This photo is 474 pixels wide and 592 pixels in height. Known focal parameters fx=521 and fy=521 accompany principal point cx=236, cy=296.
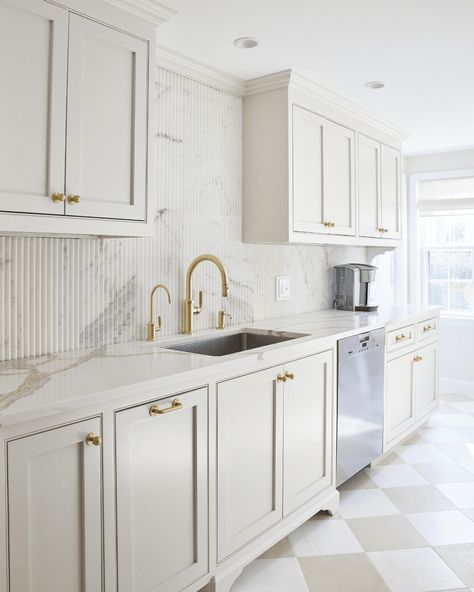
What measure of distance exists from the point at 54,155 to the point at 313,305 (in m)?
2.30

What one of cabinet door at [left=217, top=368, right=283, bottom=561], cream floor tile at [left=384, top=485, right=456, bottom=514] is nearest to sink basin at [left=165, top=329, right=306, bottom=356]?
cabinet door at [left=217, top=368, right=283, bottom=561]

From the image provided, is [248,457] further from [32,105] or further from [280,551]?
[32,105]

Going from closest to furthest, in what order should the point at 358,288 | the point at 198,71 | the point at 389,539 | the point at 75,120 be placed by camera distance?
the point at 75,120 → the point at 389,539 → the point at 198,71 → the point at 358,288

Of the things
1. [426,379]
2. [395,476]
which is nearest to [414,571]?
[395,476]

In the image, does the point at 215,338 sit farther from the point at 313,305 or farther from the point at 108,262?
the point at 313,305

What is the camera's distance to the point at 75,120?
1.71 meters

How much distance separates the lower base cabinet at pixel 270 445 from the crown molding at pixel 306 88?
1.44 m

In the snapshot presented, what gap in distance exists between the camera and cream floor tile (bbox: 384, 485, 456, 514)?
2.65m

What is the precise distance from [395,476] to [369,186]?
73.3 inches

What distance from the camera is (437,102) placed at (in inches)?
130

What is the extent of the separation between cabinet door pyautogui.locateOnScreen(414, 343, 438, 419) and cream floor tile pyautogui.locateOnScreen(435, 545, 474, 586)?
1.37 meters

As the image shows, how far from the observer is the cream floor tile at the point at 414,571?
2.01 m

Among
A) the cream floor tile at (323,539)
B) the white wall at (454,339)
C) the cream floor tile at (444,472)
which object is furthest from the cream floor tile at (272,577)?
the white wall at (454,339)

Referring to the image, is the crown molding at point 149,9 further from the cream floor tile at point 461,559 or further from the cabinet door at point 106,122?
the cream floor tile at point 461,559
